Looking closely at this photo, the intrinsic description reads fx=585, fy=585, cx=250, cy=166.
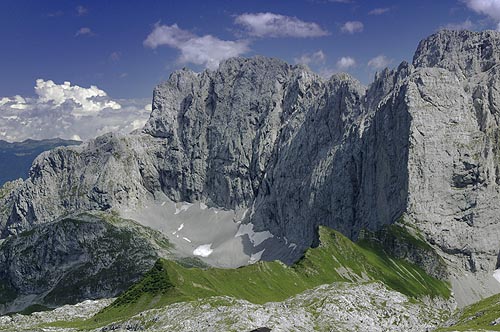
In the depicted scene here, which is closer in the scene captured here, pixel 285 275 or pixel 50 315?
pixel 50 315

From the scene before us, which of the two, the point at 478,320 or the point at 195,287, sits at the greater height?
the point at 195,287

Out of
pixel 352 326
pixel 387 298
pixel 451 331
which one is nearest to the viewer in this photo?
pixel 451 331

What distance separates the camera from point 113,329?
109875 millimetres

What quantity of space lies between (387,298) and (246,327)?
147ft

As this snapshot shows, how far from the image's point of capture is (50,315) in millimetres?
171375

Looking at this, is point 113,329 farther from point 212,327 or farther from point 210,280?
point 210,280

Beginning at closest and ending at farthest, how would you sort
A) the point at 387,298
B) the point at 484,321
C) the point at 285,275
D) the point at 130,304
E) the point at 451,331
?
the point at 451,331, the point at 484,321, the point at 387,298, the point at 130,304, the point at 285,275

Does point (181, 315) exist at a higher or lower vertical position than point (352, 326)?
higher

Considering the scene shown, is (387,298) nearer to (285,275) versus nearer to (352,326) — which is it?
(352,326)

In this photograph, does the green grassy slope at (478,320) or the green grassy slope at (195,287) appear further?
the green grassy slope at (195,287)

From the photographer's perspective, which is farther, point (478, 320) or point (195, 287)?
point (195, 287)

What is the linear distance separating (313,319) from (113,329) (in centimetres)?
3750

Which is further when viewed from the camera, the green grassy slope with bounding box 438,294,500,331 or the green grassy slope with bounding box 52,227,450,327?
the green grassy slope with bounding box 52,227,450,327

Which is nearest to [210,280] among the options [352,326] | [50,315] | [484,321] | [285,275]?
[285,275]
